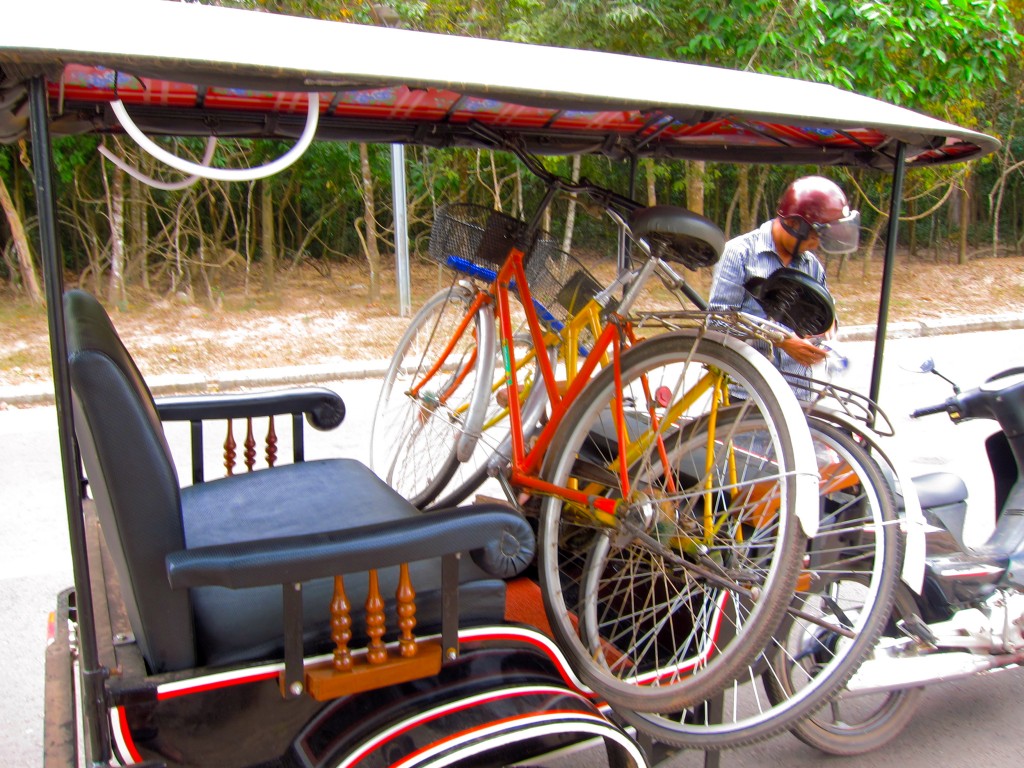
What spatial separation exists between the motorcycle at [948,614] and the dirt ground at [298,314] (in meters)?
3.46

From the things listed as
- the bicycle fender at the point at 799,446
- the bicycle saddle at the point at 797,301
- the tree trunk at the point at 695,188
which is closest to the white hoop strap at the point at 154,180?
the bicycle fender at the point at 799,446

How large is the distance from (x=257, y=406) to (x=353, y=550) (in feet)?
4.35

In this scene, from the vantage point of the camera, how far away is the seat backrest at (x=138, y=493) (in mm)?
1645

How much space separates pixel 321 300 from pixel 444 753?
363 inches

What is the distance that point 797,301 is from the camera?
2375mm

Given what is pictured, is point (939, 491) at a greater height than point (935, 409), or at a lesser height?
lesser

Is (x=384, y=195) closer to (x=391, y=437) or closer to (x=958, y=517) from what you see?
(x=391, y=437)

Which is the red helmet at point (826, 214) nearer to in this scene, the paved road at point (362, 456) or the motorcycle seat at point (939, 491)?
the paved road at point (362, 456)

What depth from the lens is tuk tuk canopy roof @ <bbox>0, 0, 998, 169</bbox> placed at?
141 cm

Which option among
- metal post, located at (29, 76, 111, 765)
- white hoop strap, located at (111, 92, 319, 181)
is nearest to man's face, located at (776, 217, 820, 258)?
white hoop strap, located at (111, 92, 319, 181)

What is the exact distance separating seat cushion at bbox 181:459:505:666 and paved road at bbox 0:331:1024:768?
3.00 ft

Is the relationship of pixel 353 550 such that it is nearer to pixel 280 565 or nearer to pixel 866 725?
pixel 280 565

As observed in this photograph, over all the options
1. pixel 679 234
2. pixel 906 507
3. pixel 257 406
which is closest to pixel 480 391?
pixel 257 406

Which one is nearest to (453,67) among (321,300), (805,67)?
(805,67)
